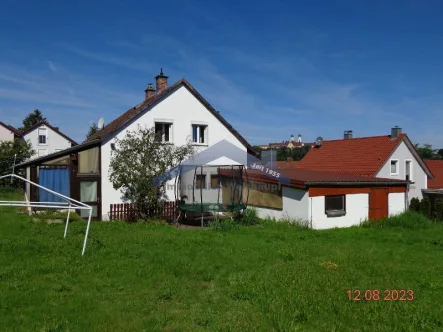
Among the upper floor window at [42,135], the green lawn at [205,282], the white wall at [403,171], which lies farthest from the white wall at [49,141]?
the white wall at [403,171]

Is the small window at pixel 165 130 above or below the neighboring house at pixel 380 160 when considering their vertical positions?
above

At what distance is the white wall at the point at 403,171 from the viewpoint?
25203mm

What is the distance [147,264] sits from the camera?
8.60 m

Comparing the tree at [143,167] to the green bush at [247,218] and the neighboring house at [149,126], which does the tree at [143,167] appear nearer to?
the neighboring house at [149,126]

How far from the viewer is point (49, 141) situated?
4803cm

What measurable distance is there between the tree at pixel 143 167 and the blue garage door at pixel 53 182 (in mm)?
2048

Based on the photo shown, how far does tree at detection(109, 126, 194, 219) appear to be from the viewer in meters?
16.1

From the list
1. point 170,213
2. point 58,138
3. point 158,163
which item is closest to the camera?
point 158,163

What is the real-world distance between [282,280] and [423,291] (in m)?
2.75

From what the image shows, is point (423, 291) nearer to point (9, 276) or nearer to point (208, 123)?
point (9, 276)

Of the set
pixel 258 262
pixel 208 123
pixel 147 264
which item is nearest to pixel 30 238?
pixel 147 264

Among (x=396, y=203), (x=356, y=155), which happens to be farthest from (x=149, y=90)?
(x=396, y=203)

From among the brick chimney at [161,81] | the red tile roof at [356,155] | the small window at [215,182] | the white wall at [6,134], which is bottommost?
the small window at [215,182]
